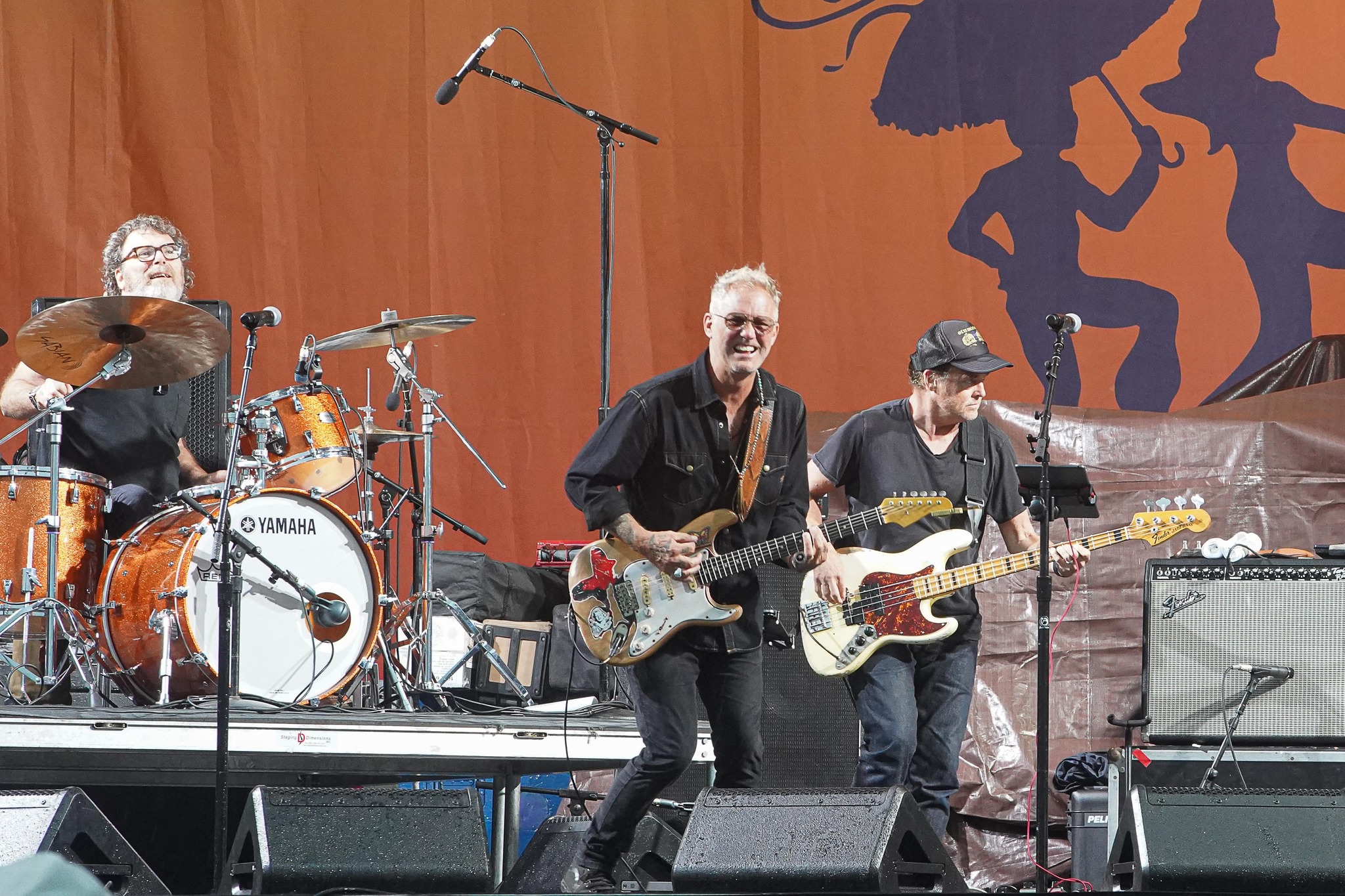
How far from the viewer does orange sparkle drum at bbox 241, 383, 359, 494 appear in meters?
6.08

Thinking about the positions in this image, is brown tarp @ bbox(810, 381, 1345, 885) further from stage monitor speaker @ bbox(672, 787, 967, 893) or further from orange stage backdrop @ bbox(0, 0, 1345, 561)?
stage monitor speaker @ bbox(672, 787, 967, 893)

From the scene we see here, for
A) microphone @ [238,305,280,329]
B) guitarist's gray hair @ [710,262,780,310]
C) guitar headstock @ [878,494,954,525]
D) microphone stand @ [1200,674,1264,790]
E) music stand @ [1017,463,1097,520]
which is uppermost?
guitarist's gray hair @ [710,262,780,310]

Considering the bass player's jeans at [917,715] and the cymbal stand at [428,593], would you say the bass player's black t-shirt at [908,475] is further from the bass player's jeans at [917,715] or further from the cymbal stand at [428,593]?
the cymbal stand at [428,593]

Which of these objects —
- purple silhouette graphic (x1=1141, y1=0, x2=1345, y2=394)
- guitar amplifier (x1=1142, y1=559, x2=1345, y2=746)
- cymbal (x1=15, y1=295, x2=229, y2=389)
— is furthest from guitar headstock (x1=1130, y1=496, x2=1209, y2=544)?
cymbal (x1=15, y1=295, x2=229, y2=389)

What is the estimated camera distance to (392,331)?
654 centimetres

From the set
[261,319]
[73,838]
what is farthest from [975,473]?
[73,838]

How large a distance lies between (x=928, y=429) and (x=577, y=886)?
201cm

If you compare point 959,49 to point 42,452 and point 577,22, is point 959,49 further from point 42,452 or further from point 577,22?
point 42,452

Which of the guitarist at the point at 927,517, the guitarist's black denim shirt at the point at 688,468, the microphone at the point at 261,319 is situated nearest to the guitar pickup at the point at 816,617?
the guitarist at the point at 927,517

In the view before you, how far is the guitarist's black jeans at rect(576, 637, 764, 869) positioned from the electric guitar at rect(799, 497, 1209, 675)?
74 centimetres

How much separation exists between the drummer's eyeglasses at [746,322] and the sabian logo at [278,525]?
225 centimetres

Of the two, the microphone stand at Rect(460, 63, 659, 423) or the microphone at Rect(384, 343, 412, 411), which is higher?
the microphone stand at Rect(460, 63, 659, 423)

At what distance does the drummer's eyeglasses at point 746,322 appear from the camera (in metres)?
4.32

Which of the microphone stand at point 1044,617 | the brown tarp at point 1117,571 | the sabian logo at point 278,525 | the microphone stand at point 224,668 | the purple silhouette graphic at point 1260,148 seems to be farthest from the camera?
the purple silhouette graphic at point 1260,148
